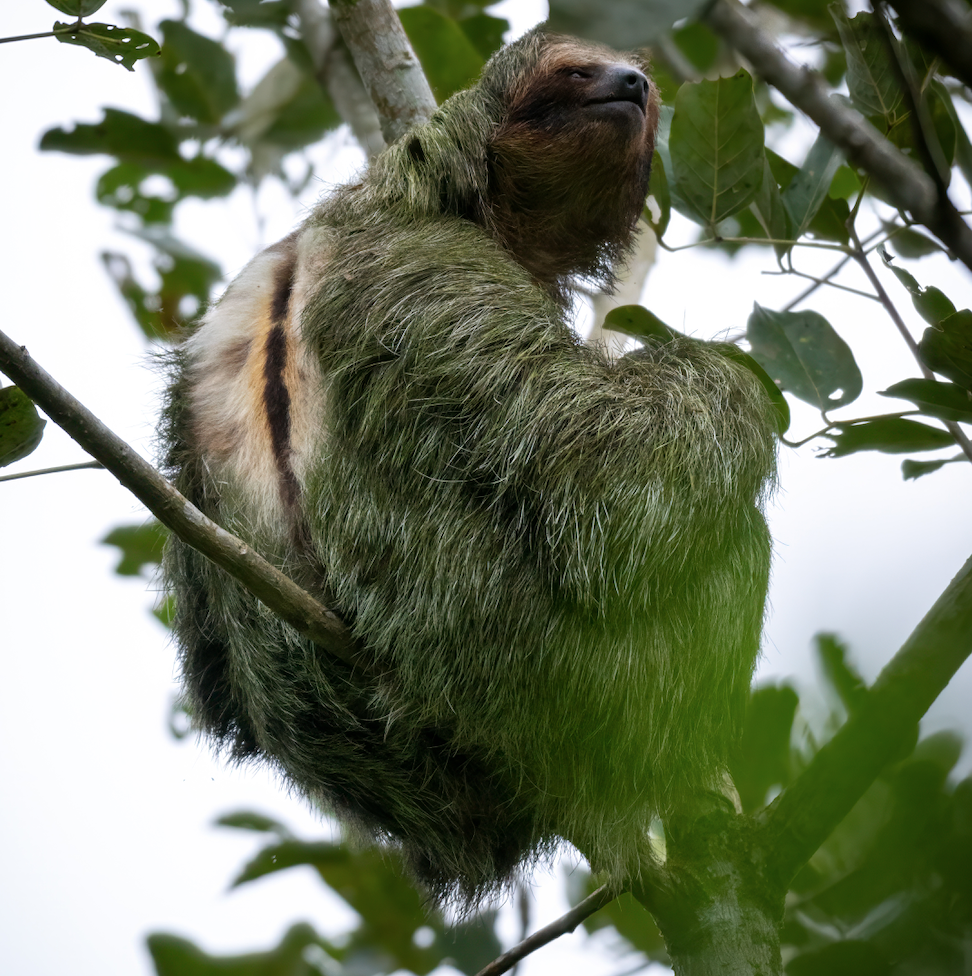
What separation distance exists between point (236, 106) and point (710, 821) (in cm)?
645

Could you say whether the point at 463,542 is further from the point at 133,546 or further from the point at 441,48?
the point at 441,48

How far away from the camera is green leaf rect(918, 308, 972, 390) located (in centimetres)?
320

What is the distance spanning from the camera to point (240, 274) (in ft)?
16.9

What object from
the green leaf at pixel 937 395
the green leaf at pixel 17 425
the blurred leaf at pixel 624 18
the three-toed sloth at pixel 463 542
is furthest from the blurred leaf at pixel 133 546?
the blurred leaf at pixel 624 18

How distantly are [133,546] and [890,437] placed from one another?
16.8ft

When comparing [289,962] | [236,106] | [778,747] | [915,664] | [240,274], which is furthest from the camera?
[236,106]

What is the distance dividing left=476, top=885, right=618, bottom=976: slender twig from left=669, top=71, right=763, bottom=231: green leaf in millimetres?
3321

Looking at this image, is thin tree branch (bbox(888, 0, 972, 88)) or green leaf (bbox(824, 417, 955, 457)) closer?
thin tree branch (bbox(888, 0, 972, 88))

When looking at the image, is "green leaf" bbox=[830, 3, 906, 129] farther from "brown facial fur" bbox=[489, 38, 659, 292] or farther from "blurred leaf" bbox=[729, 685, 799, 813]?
"blurred leaf" bbox=[729, 685, 799, 813]

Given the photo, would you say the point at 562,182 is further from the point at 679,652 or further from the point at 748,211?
the point at 679,652

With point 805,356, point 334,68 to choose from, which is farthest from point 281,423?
point 334,68

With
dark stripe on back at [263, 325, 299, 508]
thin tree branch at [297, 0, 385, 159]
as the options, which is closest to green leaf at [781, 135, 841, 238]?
dark stripe on back at [263, 325, 299, 508]

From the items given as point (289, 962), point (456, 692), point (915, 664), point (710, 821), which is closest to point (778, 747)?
point (915, 664)

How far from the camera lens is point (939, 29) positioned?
3.20 ft
